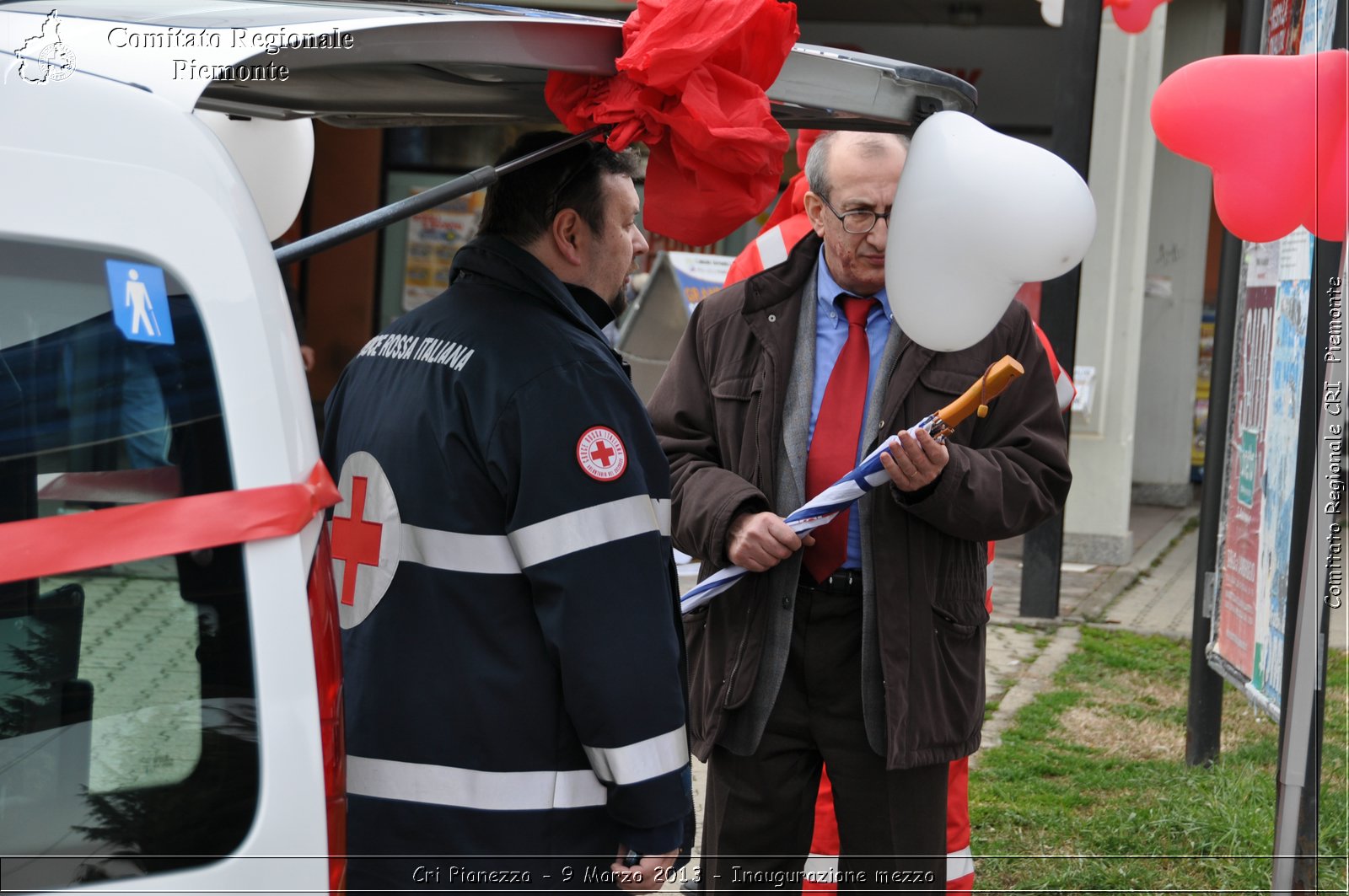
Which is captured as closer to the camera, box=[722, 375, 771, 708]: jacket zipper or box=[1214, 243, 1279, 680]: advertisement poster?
box=[722, 375, 771, 708]: jacket zipper

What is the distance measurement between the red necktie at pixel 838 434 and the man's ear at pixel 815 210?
19 cm

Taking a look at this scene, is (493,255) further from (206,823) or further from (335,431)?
(206,823)

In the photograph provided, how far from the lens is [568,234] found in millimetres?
Result: 2252

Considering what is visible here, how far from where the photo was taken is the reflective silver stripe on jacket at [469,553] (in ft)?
6.66

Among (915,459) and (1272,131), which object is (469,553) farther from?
(1272,131)

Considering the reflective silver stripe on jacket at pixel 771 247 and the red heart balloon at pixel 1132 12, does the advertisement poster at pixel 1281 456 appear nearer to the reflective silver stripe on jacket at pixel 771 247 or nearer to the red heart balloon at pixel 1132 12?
the red heart balloon at pixel 1132 12

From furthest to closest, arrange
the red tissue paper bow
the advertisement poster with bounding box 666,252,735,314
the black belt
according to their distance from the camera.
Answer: the advertisement poster with bounding box 666,252,735,314 < the black belt < the red tissue paper bow

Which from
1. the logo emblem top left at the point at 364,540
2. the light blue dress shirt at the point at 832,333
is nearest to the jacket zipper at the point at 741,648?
the light blue dress shirt at the point at 832,333

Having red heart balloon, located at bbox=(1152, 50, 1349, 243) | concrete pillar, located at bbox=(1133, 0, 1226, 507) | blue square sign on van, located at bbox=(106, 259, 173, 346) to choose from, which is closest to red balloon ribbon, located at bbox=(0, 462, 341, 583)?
blue square sign on van, located at bbox=(106, 259, 173, 346)

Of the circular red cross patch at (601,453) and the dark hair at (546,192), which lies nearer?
the circular red cross patch at (601,453)

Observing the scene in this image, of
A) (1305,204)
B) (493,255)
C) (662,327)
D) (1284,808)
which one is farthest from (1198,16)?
(493,255)

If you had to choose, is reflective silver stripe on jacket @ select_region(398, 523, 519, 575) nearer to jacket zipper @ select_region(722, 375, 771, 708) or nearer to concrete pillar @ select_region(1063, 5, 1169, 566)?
jacket zipper @ select_region(722, 375, 771, 708)

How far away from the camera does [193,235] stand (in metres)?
1.34

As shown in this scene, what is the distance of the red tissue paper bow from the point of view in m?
1.82
